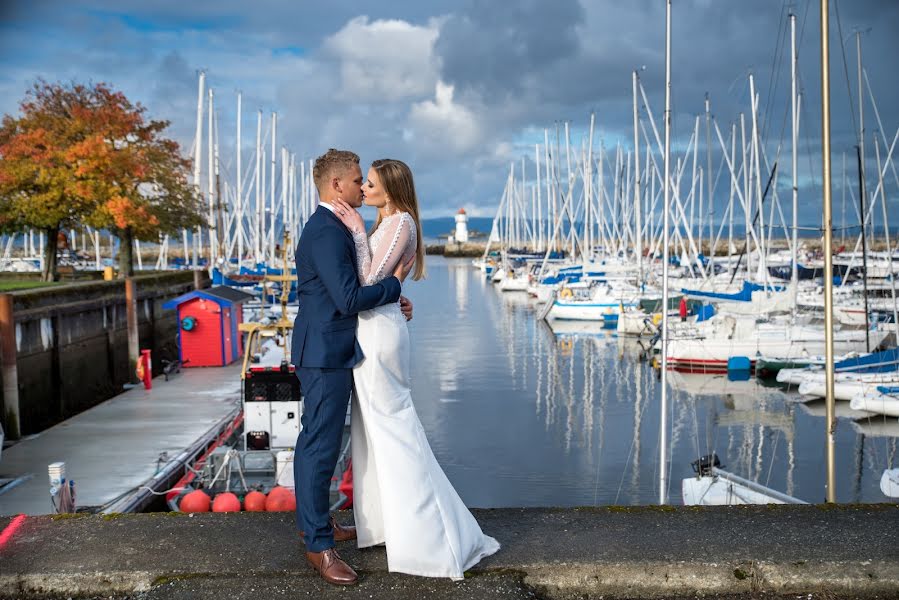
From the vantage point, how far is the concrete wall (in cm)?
2142

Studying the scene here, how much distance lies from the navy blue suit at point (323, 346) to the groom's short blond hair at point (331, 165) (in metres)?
0.20

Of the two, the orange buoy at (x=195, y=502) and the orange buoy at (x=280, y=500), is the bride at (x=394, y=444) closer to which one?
the orange buoy at (x=280, y=500)

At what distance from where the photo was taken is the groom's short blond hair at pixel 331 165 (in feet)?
13.9

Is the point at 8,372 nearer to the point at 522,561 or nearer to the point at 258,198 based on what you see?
the point at 522,561

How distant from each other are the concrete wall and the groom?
613 inches

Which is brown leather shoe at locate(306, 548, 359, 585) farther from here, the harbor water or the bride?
the harbor water

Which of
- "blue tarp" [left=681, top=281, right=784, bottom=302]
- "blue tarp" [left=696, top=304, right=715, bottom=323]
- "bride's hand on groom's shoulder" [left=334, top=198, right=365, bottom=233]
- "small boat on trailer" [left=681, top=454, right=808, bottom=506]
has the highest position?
"bride's hand on groom's shoulder" [left=334, top=198, right=365, bottom=233]

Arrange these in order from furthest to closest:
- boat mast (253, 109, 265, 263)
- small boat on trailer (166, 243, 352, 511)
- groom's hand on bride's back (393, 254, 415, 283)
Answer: boat mast (253, 109, 265, 263) < small boat on trailer (166, 243, 352, 511) < groom's hand on bride's back (393, 254, 415, 283)

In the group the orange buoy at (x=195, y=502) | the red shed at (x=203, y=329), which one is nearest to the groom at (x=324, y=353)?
the orange buoy at (x=195, y=502)

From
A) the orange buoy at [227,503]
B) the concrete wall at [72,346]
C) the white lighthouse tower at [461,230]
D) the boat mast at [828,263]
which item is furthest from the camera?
the white lighthouse tower at [461,230]

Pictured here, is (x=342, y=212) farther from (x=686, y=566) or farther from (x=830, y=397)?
(x=830, y=397)

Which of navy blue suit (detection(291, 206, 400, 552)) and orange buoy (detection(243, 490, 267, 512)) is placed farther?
orange buoy (detection(243, 490, 267, 512))

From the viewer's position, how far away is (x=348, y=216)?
4.16 metres

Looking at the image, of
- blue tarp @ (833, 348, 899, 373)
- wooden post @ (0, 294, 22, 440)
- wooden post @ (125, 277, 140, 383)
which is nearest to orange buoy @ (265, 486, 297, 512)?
wooden post @ (0, 294, 22, 440)
